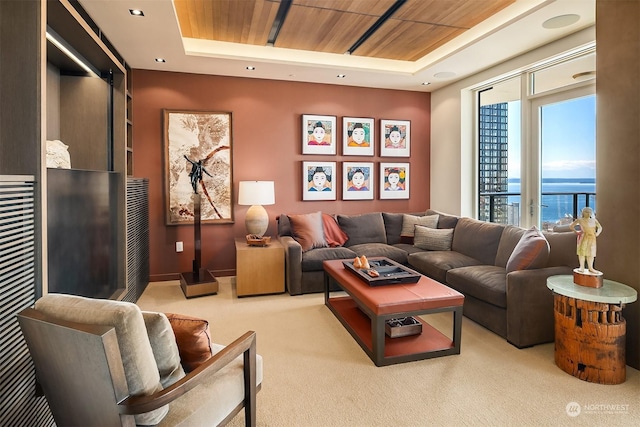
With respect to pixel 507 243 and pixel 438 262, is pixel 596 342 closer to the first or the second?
pixel 507 243

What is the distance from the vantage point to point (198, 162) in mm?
4688

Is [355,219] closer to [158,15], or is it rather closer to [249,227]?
[249,227]

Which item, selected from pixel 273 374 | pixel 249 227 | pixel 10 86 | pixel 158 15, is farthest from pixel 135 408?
pixel 249 227

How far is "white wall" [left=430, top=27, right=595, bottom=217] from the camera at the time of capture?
207 inches

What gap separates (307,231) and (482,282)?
2158 millimetres

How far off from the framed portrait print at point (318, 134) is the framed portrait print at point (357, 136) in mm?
171

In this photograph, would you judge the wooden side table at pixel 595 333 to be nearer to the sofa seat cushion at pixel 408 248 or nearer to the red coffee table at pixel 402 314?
the red coffee table at pixel 402 314

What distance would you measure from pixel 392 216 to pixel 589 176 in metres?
2.35

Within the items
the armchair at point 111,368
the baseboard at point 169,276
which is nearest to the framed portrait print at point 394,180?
the baseboard at point 169,276

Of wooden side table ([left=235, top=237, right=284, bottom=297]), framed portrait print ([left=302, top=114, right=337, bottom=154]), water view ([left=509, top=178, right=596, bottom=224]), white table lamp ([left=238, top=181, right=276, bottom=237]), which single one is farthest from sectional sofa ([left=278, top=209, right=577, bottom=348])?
framed portrait print ([left=302, top=114, right=337, bottom=154])

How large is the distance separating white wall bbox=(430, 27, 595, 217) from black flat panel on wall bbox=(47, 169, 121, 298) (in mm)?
4316

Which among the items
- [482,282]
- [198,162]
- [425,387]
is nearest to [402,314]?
[425,387]

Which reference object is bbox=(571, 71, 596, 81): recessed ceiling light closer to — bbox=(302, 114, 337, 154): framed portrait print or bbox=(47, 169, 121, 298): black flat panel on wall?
bbox=(302, 114, 337, 154): framed portrait print

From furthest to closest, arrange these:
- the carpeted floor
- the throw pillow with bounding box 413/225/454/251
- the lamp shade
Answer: the throw pillow with bounding box 413/225/454/251
the lamp shade
the carpeted floor
